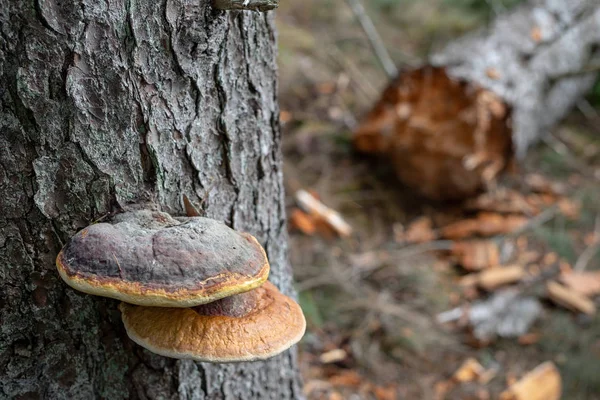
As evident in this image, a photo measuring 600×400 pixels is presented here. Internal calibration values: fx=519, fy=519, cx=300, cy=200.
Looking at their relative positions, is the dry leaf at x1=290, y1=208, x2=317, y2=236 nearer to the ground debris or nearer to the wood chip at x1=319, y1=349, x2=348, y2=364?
the wood chip at x1=319, y1=349, x2=348, y2=364

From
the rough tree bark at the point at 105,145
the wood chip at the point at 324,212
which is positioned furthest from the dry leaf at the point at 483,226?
the rough tree bark at the point at 105,145

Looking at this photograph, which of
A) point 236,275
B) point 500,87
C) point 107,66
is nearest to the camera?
point 236,275

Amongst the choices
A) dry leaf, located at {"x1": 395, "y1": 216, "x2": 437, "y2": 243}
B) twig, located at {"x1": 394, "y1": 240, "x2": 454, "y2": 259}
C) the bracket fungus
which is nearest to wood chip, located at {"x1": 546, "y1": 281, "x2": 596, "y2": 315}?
twig, located at {"x1": 394, "y1": 240, "x2": 454, "y2": 259}

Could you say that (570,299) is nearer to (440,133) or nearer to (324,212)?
(440,133)

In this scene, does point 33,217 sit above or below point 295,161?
above

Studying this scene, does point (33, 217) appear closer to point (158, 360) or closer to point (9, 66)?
point (9, 66)

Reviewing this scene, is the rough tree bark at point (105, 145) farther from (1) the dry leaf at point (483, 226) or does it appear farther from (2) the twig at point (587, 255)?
(2) the twig at point (587, 255)

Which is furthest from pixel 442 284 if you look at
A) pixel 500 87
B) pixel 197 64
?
pixel 197 64
